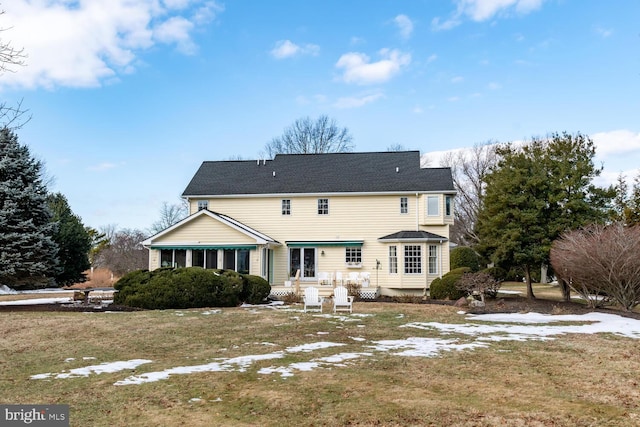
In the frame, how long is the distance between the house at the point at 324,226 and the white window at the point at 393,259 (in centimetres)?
5

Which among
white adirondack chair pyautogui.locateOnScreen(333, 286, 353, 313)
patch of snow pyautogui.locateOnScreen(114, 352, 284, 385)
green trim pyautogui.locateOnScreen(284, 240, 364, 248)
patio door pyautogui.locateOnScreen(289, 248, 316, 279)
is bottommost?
patch of snow pyautogui.locateOnScreen(114, 352, 284, 385)

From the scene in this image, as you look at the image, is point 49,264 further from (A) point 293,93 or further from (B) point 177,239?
(A) point 293,93

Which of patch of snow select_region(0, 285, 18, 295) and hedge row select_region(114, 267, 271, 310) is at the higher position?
hedge row select_region(114, 267, 271, 310)

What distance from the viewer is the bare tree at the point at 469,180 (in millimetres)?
45406

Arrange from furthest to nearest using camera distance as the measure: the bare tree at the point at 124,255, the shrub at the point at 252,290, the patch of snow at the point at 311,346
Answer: the bare tree at the point at 124,255 → the shrub at the point at 252,290 → the patch of snow at the point at 311,346

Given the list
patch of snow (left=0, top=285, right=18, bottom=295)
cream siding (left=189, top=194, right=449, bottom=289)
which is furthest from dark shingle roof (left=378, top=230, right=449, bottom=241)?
patch of snow (left=0, top=285, right=18, bottom=295)

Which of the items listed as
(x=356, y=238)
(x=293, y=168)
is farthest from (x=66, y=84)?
(x=356, y=238)

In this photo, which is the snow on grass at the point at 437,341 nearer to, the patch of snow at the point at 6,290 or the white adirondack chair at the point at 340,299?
the white adirondack chair at the point at 340,299

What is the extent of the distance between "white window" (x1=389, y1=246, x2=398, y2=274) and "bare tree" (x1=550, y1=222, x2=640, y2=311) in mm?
9143

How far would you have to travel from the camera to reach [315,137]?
48.4 m

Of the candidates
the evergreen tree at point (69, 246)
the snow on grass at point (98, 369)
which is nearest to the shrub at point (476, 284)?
the snow on grass at point (98, 369)

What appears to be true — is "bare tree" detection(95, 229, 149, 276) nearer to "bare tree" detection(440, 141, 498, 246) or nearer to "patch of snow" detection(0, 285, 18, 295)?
"patch of snow" detection(0, 285, 18, 295)

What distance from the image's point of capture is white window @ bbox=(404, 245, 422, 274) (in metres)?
24.6

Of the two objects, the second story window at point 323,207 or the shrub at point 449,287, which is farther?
the second story window at point 323,207
